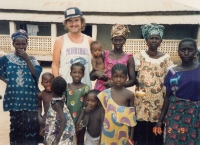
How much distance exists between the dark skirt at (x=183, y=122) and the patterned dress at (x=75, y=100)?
3.27 feet

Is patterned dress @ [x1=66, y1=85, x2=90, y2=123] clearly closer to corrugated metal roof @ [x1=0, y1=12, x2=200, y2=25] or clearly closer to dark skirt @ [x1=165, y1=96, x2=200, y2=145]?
dark skirt @ [x1=165, y1=96, x2=200, y2=145]

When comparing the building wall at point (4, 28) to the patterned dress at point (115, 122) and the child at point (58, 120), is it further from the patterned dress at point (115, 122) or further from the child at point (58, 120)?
the patterned dress at point (115, 122)

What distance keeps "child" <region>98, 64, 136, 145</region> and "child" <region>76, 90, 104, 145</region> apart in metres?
0.20

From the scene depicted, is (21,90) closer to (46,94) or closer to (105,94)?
(46,94)

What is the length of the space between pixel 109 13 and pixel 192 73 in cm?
1109

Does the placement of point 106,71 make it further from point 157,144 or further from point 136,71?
point 157,144

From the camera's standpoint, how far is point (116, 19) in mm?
12453

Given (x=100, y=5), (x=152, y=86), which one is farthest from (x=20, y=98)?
(x=100, y=5)

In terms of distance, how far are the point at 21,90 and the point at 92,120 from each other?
3.03ft

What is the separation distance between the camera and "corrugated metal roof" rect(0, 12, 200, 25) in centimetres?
1196

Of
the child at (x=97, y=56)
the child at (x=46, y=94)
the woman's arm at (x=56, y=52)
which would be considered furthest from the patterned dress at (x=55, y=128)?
the child at (x=97, y=56)

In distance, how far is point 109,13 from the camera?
42.3ft

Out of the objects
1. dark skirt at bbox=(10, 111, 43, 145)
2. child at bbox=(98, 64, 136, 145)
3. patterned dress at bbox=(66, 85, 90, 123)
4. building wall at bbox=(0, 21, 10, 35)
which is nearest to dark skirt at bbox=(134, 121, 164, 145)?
child at bbox=(98, 64, 136, 145)

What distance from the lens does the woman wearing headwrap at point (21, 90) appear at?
2.84m
